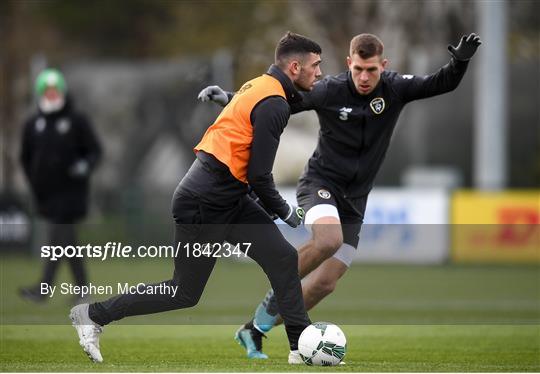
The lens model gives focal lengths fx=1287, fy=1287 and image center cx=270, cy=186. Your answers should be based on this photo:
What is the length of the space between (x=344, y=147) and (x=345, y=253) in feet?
2.62

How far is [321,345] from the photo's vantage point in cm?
841

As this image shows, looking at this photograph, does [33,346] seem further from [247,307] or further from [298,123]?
[298,123]

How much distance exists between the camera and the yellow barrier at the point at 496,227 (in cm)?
1969

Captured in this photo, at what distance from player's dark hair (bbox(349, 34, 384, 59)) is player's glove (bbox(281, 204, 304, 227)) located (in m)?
1.46

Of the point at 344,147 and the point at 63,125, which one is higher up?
the point at 344,147

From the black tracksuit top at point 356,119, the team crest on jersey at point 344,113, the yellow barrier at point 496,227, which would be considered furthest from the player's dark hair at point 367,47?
the yellow barrier at point 496,227

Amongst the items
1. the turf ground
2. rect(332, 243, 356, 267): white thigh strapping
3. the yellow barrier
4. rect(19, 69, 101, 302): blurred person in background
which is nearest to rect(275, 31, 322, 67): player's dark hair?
rect(332, 243, 356, 267): white thigh strapping

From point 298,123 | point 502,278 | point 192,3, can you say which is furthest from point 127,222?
point 192,3

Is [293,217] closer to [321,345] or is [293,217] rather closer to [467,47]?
[321,345]

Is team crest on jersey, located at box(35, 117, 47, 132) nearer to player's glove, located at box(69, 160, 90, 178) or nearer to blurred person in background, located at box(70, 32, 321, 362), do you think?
player's glove, located at box(69, 160, 90, 178)

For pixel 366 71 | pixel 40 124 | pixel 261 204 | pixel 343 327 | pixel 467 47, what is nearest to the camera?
pixel 261 204

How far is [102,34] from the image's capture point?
41969mm

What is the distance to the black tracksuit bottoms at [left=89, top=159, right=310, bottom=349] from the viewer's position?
27.6 ft

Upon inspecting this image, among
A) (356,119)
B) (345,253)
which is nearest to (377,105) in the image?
(356,119)
